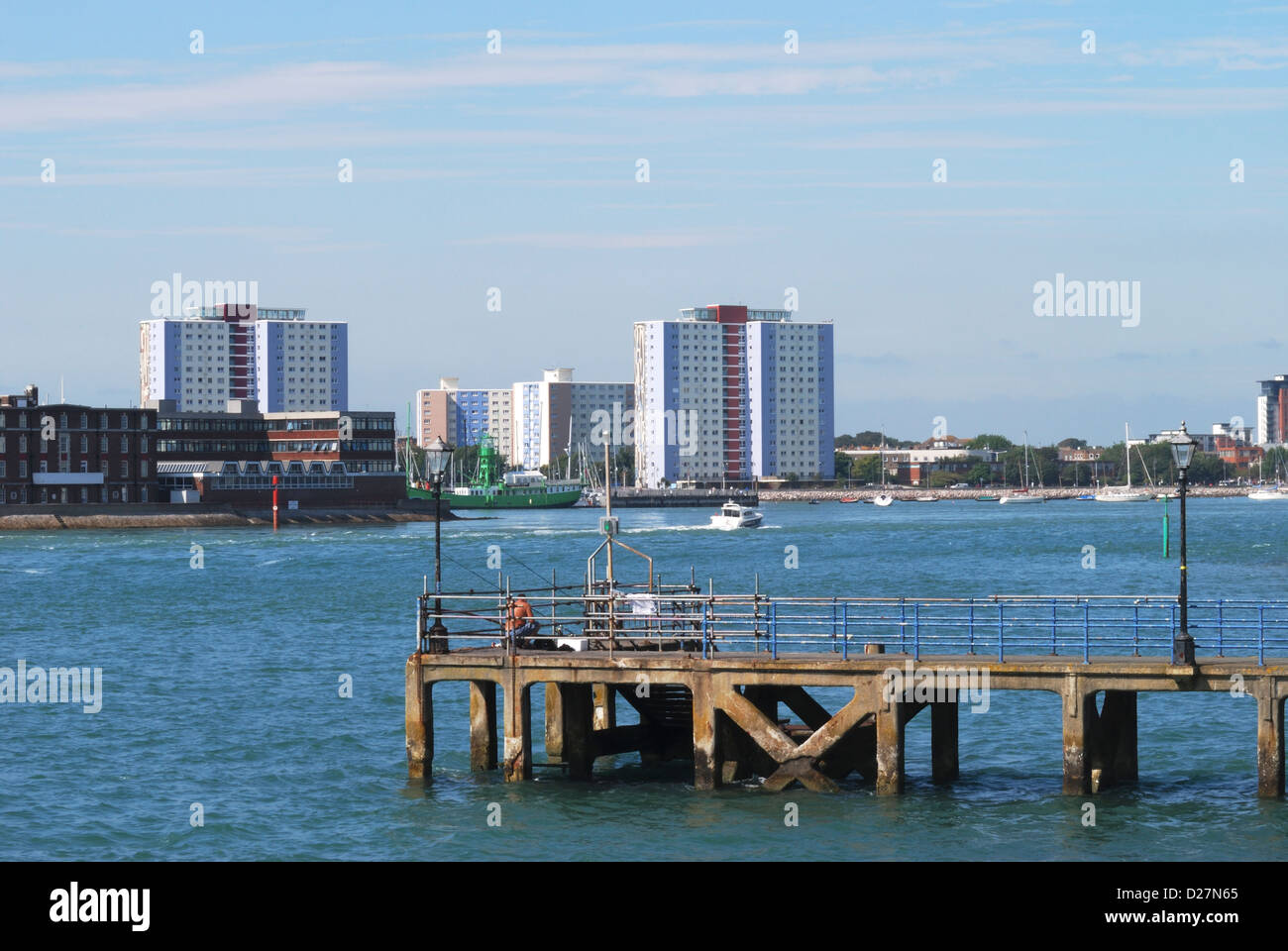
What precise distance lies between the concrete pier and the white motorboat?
139 meters

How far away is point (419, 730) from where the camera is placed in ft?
104

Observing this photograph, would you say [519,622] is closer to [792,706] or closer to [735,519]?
[792,706]

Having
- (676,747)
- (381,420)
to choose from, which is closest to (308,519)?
(381,420)

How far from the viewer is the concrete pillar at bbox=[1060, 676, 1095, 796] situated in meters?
27.7

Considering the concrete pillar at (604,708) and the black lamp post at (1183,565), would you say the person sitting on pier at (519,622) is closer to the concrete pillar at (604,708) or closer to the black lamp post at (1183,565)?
the concrete pillar at (604,708)

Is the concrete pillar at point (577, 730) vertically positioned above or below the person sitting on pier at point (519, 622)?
below

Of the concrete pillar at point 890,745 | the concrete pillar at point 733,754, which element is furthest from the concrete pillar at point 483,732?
the concrete pillar at point 890,745

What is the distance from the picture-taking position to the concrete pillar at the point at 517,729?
3023cm

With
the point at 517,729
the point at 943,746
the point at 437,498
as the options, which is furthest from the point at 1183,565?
the point at 437,498

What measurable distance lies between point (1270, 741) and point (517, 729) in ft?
42.8

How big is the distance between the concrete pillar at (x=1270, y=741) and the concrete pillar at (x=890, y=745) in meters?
5.87

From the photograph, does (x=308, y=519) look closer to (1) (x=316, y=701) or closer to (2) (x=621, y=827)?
(1) (x=316, y=701)
